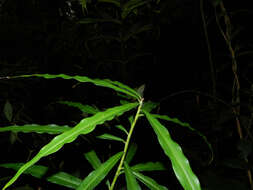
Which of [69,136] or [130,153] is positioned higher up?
[69,136]

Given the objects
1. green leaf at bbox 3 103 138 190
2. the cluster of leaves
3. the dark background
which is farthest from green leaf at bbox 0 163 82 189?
the dark background

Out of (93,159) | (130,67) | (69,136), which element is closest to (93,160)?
(93,159)

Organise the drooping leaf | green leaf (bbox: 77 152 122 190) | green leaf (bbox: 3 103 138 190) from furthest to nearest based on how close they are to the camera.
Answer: the drooping leaf → green leaf (bbox: 77 152 122 190) → green leaf (bbox: 3 103 138 190)

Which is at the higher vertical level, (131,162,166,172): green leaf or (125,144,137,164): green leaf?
(125,144,137,164): green leaf

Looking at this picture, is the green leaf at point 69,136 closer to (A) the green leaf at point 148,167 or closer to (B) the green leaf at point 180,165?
(B) the green leaf at point 180,165

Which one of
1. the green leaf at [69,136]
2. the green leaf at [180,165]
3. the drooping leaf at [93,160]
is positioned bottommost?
the drooping leaf at [93,160]

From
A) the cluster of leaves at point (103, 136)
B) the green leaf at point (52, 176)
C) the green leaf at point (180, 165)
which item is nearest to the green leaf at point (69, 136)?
the cluster of leaves at point (103, 136)

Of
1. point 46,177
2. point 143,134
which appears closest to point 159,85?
point 143,134

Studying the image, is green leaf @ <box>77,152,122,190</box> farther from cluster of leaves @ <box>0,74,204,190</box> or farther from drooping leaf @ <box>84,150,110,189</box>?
drooping leaf @ <box>84,150,110,189</box>

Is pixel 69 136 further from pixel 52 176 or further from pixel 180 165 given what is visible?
pixel 52 176
